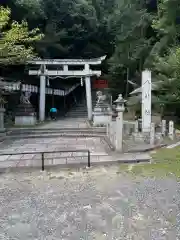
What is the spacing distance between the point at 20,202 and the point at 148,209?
7.69 ft

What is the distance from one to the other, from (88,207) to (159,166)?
3116 millimetres

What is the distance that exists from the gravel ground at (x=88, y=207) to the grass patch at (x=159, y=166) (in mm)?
419

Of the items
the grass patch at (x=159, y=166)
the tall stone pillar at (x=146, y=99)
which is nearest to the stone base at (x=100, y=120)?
the tall stone pillar at (x=146, y=99)

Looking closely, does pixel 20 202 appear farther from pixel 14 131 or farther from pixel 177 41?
pixel 177 41

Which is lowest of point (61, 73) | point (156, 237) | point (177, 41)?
point (156, 237)

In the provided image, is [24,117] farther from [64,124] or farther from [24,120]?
[64,124]

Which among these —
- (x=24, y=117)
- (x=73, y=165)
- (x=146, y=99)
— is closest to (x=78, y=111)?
(x=24, y=117)

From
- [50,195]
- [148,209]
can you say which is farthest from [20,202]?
[148,209]

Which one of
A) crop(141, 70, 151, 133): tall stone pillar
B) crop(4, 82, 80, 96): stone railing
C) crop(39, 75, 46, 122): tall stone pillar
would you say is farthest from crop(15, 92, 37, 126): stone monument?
crop(141, 70, 151, 133): tall stone pillar

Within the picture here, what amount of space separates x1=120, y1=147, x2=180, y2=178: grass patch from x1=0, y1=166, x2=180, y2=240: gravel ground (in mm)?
419

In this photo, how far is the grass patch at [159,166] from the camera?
6.56 meters

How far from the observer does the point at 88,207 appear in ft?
15.2

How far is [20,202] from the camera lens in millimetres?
4957

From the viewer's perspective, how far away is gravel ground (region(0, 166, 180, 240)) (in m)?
3.82
